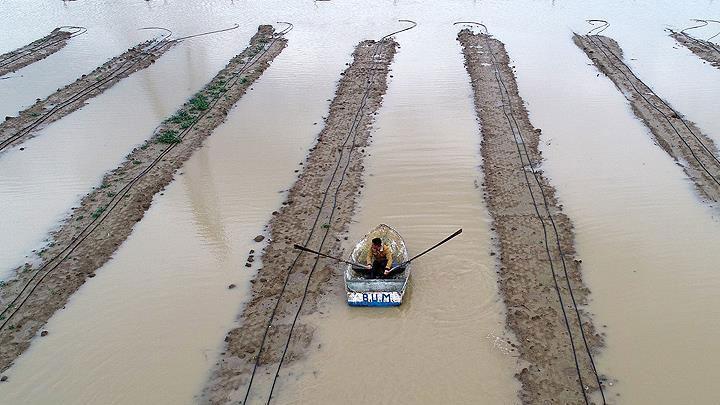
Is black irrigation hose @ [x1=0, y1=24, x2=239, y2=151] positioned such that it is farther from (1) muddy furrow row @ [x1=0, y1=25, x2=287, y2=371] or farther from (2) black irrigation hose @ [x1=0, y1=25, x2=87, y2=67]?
(1) muddy furrow row @ [x1=0, y1=25, x2=287, y2=371]

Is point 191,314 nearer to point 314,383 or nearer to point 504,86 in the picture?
point 314,383

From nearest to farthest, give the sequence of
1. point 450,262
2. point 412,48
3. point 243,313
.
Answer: point 243,313 < point 450,262 < point 412,48

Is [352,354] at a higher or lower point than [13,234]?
lower

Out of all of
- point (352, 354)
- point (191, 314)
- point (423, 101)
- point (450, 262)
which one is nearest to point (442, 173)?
point (450, 262)

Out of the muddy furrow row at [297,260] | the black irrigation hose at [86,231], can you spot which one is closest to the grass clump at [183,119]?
the black irrigation hose at [86,231]

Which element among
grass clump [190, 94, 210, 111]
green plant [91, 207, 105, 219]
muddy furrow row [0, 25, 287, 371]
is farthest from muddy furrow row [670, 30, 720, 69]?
green plant [91, 207, 105, 219]

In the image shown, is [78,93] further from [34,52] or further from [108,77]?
[34,52]
